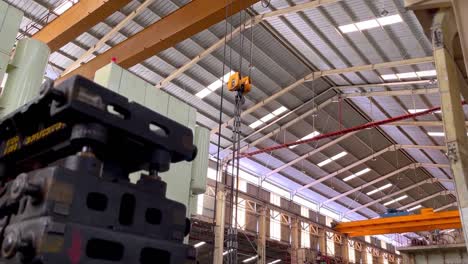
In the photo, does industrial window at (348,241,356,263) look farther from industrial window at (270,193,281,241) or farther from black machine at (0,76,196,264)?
black machine at (0,76,196,264)

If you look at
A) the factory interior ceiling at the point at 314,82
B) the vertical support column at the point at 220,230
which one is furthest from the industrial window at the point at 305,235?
the vertical support column at the point at 220,230

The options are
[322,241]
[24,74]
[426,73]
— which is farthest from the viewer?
[322,241]

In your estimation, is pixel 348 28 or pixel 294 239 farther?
pixel 294 239

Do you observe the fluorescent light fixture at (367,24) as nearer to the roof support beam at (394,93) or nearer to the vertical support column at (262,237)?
the roof support beam at (394,93)

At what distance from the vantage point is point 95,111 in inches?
59.8

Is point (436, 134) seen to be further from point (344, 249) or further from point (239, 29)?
point (239, 29)

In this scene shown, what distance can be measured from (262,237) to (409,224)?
7060 millimetres

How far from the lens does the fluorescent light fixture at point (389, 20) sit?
12766mm

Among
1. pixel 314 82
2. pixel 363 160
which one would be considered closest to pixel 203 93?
pixel 314 82

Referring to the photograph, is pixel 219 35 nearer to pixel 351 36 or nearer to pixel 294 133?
pixel 351 36

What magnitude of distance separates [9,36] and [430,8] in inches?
208

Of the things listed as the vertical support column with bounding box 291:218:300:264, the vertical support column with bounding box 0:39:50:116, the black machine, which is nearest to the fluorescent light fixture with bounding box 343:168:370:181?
the vertical support column with bounding box 291:218:300:264

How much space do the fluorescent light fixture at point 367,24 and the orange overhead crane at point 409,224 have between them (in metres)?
8.21

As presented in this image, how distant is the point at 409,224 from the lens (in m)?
17.1
